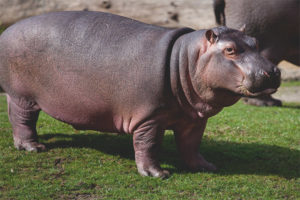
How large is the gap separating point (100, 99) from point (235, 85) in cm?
143

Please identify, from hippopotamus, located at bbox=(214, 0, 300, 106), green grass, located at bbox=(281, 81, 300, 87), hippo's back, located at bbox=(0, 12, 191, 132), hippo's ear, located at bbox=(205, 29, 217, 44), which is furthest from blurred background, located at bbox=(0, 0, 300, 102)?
hippo's ear, located at bbox=(205, 29, 217, 44)

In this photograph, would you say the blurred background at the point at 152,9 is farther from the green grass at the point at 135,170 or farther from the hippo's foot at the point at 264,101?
the green grass at the point at 135,170

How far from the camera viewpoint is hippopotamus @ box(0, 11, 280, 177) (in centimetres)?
386

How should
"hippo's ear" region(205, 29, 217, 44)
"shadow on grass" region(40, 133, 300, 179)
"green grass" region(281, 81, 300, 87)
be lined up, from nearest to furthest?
1. "hippo's ear" region(205, 29, 217, 44)
2. "shadow on grass" region(40, 133, 300, 179)
3. "green grass" region(281, 81, 300, 87)

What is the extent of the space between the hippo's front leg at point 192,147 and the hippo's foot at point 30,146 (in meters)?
1.65

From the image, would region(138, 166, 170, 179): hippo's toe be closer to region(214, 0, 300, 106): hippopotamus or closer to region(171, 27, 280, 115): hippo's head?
region(171, 27, 280, 115): hippo's head

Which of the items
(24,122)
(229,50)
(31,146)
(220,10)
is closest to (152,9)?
(220,10)

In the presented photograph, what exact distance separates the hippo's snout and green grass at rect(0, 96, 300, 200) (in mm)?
1005

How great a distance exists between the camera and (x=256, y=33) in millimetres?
7758

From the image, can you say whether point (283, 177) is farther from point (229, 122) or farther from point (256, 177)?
point (229, 122)

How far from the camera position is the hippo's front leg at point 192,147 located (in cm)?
452

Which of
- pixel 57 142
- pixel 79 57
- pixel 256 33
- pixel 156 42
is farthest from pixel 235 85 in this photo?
pixel 256 33

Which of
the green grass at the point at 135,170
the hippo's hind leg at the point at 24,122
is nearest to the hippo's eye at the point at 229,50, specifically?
the green grass at the point at 135,170

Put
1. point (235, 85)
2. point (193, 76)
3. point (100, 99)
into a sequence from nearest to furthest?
point (235, 85) → point (193, 76) → point (100, 99)
